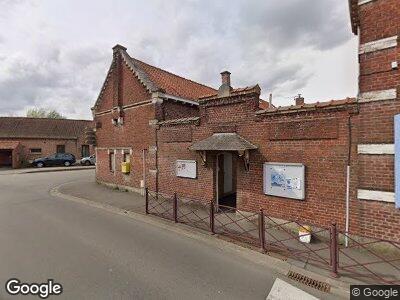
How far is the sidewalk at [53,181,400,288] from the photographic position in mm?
5613

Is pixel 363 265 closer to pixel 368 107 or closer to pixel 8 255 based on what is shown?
pixel 368 107

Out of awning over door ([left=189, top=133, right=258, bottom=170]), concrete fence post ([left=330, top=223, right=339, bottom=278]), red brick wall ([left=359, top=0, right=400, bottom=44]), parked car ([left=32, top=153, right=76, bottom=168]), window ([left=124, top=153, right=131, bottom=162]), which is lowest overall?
Result: concrete fence post ([left=330, top=223, right=339, bottom=278])

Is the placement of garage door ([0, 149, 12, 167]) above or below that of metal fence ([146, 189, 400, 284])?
above

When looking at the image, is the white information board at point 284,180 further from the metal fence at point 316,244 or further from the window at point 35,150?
the window at point 35,150

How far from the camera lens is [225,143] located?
9.14 meters

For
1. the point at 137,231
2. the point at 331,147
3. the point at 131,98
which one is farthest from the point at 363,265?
the point at 131,98

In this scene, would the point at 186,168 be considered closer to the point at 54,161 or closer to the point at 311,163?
the point at 311,163

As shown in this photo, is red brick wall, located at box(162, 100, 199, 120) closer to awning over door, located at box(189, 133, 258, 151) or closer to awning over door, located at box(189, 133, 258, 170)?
awning over door, located at box(189, 133, 258, 151)

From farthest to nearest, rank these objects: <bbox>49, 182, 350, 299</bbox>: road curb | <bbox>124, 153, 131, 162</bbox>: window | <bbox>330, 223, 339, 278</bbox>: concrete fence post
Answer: <bbox>124, 153, 131, 162</bbox>: window < <bbox>330, 223, 339, 278</bbox>: concrete fence post < <bbox>49, 182, 350, 299</bbox>: road curb

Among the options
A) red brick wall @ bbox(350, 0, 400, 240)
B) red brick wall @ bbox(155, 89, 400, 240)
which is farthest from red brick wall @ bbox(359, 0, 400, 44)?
red brick wall @ bbox(155, 89, 400, 240)

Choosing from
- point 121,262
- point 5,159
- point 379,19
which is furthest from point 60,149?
point 379,19

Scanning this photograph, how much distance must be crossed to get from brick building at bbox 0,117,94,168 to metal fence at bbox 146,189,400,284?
91.4 feet

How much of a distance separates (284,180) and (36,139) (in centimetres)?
3595

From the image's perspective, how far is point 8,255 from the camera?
648 cm
